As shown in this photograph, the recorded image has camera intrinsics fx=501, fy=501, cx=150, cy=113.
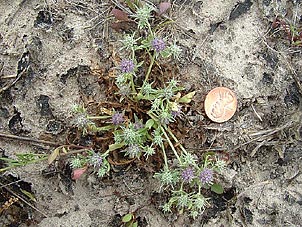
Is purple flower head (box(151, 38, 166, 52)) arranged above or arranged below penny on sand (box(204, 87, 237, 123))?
above

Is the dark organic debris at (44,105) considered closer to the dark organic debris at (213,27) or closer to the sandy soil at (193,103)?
the sandy soil at (193,103)

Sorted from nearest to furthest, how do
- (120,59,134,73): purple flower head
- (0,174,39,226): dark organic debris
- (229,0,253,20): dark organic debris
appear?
1. (120,59,134,73): purple flower head
2. (0,174,39,226): dark organic debris
3. (229,0,253,20): dark organic debris

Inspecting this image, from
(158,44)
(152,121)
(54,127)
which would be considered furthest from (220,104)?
(54,127)

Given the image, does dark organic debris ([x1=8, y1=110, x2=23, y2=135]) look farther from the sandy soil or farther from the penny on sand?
the penny on sand

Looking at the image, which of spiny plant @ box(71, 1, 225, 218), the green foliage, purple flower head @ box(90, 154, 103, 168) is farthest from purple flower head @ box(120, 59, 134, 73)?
the green foliage

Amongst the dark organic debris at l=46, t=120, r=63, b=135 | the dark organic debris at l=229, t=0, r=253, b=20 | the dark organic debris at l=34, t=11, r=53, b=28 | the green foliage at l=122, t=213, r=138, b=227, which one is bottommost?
the green foliage at l=122, t=213, r=138, b=227

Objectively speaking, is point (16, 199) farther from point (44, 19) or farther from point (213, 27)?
point (213, 27)
